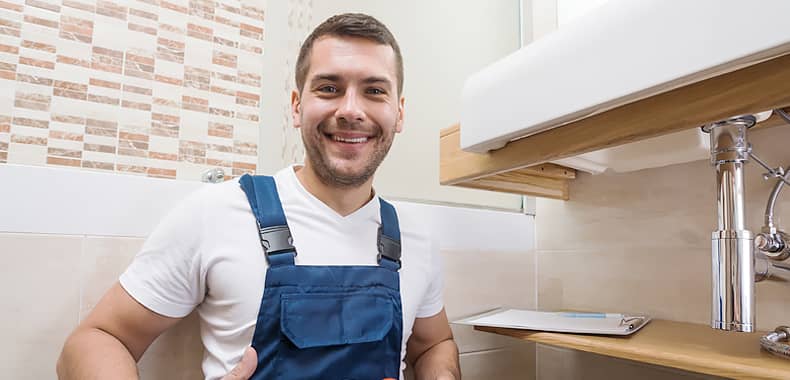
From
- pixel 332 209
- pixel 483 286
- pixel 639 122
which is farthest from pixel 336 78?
pixel 483 286

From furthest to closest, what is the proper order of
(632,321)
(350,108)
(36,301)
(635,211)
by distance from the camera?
1. (635,211)
2. (632,321)
3. (350,108)
4. (36,301)

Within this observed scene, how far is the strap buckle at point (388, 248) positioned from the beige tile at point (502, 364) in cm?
41

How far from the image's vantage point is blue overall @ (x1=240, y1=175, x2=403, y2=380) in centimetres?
75

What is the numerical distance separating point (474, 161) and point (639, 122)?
0.35 m

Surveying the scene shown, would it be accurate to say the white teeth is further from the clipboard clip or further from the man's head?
the clipboard clip

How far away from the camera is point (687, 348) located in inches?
30.4

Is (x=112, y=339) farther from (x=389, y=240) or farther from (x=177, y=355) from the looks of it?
(x=389, y=240)

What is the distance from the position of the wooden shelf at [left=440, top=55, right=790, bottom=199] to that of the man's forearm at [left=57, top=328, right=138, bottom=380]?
0.66 meters

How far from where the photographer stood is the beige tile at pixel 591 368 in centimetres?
104

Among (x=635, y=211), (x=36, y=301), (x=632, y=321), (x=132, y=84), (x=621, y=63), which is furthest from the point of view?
(x=132, y=84)

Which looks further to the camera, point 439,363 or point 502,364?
point 502,364

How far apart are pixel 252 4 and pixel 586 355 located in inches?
60.2

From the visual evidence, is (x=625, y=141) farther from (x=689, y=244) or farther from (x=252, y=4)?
(x=252, y=4)

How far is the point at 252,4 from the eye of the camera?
5.71 ft
